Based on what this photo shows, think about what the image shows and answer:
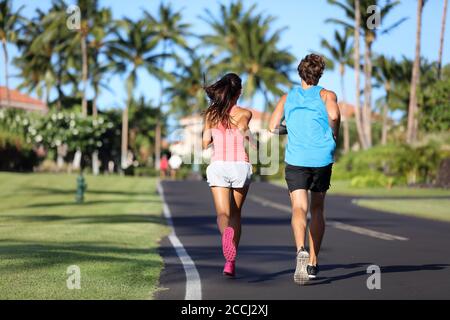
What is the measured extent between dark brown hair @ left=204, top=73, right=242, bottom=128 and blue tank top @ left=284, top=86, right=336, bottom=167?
66cm

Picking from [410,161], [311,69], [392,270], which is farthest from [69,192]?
[311,69]

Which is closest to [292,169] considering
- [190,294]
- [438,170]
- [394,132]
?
[190,294]

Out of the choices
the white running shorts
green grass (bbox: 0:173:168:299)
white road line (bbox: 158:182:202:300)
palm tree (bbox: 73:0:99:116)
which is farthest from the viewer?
palm tree (bbox: 73:0:99:116)

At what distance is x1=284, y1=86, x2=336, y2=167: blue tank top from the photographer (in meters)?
9.52

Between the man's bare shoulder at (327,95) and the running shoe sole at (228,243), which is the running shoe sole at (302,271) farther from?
the man's bare shoulder at (327,95)

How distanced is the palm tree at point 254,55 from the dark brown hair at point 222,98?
Answer: 68.3 metres

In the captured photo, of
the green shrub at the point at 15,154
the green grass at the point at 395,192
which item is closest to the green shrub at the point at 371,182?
the green grass at the point at 395,192

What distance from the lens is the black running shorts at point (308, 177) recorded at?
31.2 feet

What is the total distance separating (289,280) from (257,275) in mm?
547

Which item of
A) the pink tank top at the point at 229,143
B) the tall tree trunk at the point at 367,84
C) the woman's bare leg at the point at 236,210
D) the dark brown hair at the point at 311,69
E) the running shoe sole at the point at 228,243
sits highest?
the tall tree trunk at the point at 367,84

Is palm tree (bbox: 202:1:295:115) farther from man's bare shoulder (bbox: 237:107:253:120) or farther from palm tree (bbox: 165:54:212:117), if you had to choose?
man's bare shoulder (bbox: 237:107:253:120)

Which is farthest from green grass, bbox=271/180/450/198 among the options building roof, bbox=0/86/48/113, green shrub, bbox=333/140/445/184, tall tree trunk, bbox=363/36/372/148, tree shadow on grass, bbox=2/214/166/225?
building roof, bbox=0/86/48/113
